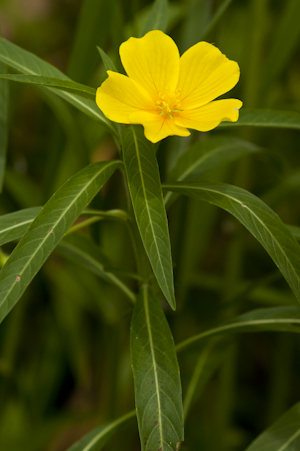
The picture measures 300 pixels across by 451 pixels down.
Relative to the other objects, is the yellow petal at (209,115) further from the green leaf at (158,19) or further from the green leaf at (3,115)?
the green leaf at (3,115)

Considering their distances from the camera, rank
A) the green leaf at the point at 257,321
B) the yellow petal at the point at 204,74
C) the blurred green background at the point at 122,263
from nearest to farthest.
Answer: the yellow petal at the point at 204,74 < the green leaf at the point at 257,321 < the blurred green background at the point at 122,263

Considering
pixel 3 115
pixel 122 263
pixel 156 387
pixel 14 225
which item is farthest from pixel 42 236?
pixel 122 263

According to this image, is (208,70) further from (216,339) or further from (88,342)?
(88,342)

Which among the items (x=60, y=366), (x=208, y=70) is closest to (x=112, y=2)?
Answer: (x=208, y=70)

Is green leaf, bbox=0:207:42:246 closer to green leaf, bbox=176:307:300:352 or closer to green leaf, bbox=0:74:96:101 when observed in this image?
green leaf, bbox=0:74:96:101

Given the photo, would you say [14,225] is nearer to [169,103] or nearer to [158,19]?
[169,103]

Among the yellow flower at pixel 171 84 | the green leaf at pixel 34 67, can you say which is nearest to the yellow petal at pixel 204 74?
the yellow flower at pixel 171 84
